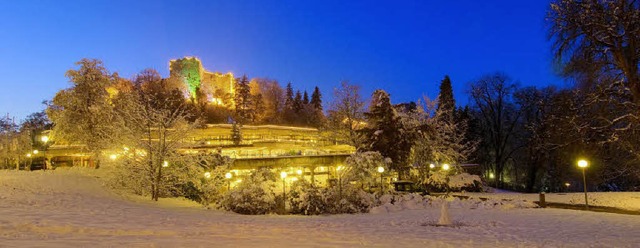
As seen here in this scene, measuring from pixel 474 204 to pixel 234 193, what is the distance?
12.2 metres

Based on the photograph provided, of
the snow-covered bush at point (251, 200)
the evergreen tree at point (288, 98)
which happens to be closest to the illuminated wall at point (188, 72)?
the evergreen tree at point (288, 98)

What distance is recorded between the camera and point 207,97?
10731cm

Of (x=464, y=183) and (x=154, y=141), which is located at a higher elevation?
(x=154, y=141)

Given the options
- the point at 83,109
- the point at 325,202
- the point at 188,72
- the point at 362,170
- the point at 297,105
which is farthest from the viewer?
the point at 188,72

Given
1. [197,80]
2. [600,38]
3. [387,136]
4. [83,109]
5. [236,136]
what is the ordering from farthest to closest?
[197,80] → [236,136] → [83,109] → [387,136] → [600,38]

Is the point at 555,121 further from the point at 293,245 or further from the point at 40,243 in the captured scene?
the point at 40,243

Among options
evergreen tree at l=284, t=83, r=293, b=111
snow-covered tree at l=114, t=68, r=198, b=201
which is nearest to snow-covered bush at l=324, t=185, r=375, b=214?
snow-covered tree at l=114, t=68, r=198, b=201

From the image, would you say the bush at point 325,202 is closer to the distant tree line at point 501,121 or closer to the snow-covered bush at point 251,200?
the snow-covered bush at point 251,200

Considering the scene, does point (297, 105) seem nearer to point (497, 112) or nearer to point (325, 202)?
point (497, 112)

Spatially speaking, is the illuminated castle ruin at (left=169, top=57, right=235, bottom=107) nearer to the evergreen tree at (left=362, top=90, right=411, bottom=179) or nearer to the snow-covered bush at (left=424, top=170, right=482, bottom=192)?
the evergreen tree at (left=362, top=90, right=411, bottom=179)

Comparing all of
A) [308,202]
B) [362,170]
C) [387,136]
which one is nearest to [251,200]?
[308,202]

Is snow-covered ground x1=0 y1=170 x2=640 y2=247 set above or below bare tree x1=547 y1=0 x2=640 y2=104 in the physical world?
below

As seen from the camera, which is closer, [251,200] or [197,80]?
[251,200]

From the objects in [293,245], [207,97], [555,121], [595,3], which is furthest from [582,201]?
[207,97]
